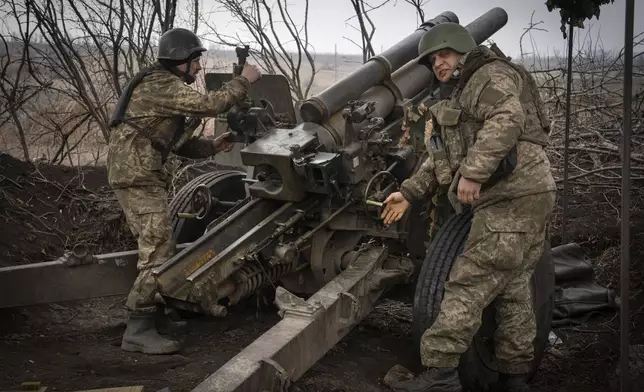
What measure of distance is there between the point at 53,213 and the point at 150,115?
286 centimetres

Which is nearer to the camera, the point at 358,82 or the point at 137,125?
the point at 137,125

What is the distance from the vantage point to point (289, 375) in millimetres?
3607

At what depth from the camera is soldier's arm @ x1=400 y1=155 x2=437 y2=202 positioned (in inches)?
160

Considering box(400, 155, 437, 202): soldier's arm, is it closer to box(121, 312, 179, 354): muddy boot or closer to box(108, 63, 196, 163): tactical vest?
box(108, 63, 196, 163): tactical vest

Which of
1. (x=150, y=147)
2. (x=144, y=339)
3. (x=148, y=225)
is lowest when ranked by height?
(x=144, y=339)

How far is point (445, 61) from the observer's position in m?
3.93

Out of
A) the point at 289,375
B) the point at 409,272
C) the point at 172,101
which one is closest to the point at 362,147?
the point at 409,272

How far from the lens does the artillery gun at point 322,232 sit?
415cm

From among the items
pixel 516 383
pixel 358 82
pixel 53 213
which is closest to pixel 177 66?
pixel 358 82

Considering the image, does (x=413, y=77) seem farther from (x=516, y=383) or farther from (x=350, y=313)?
(x=516, y=383)

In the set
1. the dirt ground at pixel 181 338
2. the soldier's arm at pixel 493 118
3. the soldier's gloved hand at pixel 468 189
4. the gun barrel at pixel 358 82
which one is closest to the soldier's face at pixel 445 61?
the soldier's arm at pixel 493 118

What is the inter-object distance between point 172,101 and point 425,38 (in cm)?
156

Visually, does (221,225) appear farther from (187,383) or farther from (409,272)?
(409,272)

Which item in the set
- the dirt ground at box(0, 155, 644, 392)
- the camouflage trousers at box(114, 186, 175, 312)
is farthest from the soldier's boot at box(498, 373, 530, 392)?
the camouflage trousers at box(114, 186, 175, 312)
